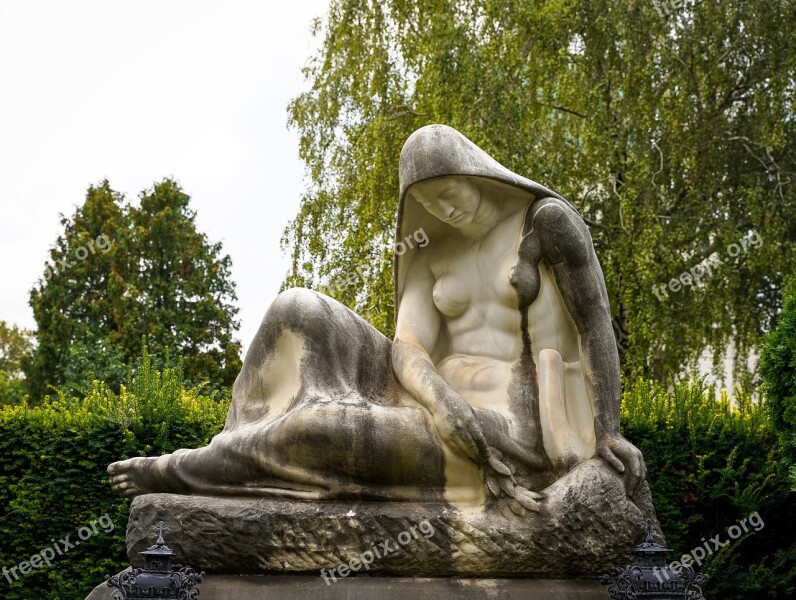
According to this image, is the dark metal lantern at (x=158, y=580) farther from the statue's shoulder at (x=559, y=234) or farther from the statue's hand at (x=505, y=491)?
the statue's shoulder at (x=559, y=234)

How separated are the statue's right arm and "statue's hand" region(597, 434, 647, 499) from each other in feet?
2.11

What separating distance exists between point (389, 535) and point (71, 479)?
5878mm

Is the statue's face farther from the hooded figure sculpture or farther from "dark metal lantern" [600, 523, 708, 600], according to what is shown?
"dark metal lantern" [600, 523, 708, 600]

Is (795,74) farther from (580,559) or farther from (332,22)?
(580,559)

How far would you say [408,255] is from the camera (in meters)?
5.70

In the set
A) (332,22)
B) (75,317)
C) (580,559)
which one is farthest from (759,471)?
(75,317)

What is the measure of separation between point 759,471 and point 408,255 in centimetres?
523

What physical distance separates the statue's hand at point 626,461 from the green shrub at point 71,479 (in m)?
5.56

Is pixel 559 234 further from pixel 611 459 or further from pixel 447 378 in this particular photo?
pixel 611 459

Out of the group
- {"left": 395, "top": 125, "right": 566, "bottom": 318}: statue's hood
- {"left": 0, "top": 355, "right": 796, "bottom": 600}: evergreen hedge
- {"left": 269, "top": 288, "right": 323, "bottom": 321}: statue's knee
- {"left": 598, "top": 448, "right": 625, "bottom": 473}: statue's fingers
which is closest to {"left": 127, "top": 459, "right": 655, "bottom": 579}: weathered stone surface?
{"left": 598, "top": 448, "right": 625, "bottom": 473}: statue's fingers

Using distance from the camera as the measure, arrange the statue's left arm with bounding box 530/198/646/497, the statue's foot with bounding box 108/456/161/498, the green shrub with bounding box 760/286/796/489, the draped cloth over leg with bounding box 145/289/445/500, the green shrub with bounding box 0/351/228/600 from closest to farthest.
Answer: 1. the draped cloth over leg with bounding box 145/289/445/500
2. the statue's foot with bounding box 108/456/161/498
3. the statue's left arm with bounding box 530/198/646/497
4. the green shrub with bounding box 760/286/796/489
5. the green shrub with bounding box 0/351/228/600

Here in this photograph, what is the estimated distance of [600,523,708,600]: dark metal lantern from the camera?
445 cm

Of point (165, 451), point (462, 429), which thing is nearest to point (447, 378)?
point (462, 429)

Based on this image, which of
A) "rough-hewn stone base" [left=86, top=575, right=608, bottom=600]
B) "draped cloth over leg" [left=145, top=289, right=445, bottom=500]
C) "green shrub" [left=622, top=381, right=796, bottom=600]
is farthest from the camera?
"green shrub" [left=622, top=381, right=796, bottom=600]
